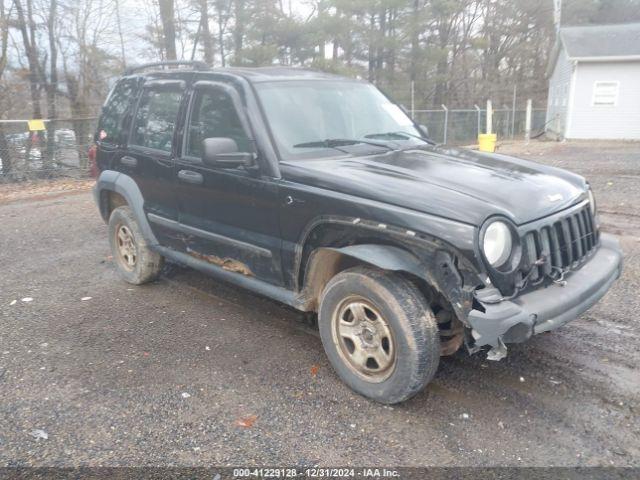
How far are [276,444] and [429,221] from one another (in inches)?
57.9

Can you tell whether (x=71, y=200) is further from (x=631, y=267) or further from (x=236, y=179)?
(x=631, y=267)

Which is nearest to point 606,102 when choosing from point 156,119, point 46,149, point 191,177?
point 46,149

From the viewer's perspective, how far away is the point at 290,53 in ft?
70.9

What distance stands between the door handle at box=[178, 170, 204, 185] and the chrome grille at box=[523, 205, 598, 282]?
246 cm

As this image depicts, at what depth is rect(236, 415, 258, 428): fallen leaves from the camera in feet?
10.0

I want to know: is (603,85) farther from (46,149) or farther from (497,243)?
(497,243)

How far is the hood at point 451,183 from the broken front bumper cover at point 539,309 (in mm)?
431

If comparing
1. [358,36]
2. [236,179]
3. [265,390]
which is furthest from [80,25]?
[265,390]

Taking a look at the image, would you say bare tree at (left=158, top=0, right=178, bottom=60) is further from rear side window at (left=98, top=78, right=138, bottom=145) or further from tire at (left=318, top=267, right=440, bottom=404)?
tire at (left=318, top=267, right=440, bottom=404)

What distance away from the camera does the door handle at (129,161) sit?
4883 millimetres

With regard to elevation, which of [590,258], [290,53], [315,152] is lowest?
[590,258]

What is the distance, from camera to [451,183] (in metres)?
3.16

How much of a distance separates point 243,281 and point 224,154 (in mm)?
1015

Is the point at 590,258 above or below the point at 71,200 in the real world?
above
